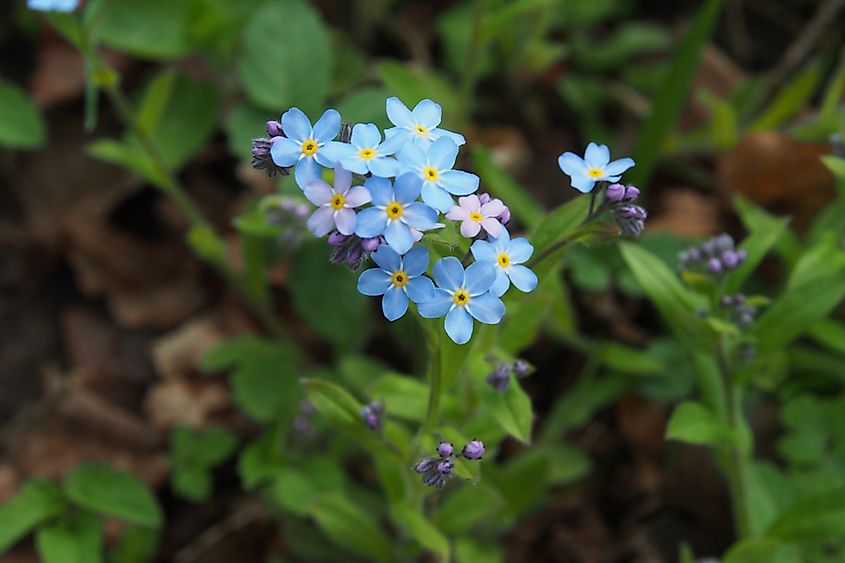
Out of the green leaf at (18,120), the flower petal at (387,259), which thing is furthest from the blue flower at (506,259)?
the green leaf at (18,120)

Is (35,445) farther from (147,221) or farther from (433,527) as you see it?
(433,527)

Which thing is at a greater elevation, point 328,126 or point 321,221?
point 328,126

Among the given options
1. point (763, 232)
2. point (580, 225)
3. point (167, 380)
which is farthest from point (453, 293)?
point (167, 380)

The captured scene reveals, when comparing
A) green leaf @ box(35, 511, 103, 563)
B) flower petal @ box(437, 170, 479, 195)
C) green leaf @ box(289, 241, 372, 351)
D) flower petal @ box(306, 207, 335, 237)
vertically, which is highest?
flower petal @ box(437, 170, 479, 195)

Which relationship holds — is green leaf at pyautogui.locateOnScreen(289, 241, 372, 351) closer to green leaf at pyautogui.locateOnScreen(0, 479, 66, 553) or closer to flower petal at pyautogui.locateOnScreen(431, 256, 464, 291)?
green leaf at pyautogui.locateOnScreen(0, 479, 66, 553)

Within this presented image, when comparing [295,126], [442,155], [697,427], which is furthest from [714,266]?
[295,126]

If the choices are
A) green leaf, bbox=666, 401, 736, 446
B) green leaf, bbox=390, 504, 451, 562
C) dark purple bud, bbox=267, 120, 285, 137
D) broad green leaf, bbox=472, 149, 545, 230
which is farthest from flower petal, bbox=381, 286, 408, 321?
broad green leaf, bbox=472, 149, 545, 230

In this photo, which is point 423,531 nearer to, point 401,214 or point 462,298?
point 462,298
